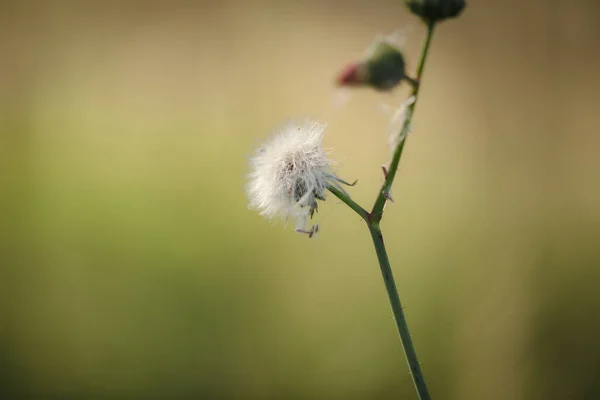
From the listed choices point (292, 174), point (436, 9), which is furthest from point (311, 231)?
point (436, 9)

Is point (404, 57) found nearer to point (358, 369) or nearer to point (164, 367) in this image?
point (358, 369)

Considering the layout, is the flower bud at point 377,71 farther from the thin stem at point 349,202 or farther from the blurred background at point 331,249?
the blurred background at point 331,249

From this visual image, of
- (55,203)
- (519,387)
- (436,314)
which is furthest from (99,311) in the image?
(519,387)

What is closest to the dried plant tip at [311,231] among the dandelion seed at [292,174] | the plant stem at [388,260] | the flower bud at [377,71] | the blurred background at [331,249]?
the dandelion seed at [292,174]

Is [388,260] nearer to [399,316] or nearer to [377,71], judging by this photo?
[399,316]

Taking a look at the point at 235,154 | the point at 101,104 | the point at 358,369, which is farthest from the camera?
the point at 101,104

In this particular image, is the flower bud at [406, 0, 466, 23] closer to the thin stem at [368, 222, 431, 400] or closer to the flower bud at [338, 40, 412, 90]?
the flower bud at [338, 40, 412, 90]
